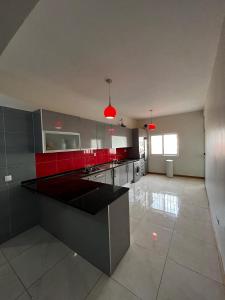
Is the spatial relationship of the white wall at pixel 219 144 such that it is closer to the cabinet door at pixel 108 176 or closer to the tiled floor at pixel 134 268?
the tiled floor at pixel 134 268

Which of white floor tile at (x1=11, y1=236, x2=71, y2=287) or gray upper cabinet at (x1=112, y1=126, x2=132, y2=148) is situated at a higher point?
gray upper cabinet at (x1=112, y1=126, x2=132, y2=148)

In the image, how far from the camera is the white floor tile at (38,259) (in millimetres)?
1499

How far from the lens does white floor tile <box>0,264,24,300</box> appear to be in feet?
4.25

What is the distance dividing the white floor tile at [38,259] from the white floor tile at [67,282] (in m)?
0.10

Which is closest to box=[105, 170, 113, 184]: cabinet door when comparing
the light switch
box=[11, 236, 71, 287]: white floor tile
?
box=[11, 236, 71, 287]: white floor tile

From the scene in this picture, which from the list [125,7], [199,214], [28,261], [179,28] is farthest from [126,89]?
[28,261]

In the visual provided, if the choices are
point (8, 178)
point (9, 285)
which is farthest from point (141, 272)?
point (8, 178)

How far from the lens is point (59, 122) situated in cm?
240

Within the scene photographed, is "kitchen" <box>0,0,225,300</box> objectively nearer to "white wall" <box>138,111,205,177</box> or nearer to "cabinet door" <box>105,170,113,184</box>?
"cabinet door" <box>105,170,113,184</box>

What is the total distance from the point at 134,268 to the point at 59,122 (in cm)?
248

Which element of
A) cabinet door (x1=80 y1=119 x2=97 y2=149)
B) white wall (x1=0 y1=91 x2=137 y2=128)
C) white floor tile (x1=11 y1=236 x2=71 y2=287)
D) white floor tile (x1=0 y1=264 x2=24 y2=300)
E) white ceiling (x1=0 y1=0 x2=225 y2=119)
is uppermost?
white ceiling (x1=0 y1=0 x2=225 y2=119)

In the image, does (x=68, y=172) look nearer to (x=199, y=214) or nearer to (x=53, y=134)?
(x=53, y=134)

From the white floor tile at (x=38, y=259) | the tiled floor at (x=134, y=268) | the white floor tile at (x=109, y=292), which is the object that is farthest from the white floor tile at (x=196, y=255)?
the white floor tile at (x=38, y=259)

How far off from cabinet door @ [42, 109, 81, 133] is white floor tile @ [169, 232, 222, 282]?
8.65 ft
